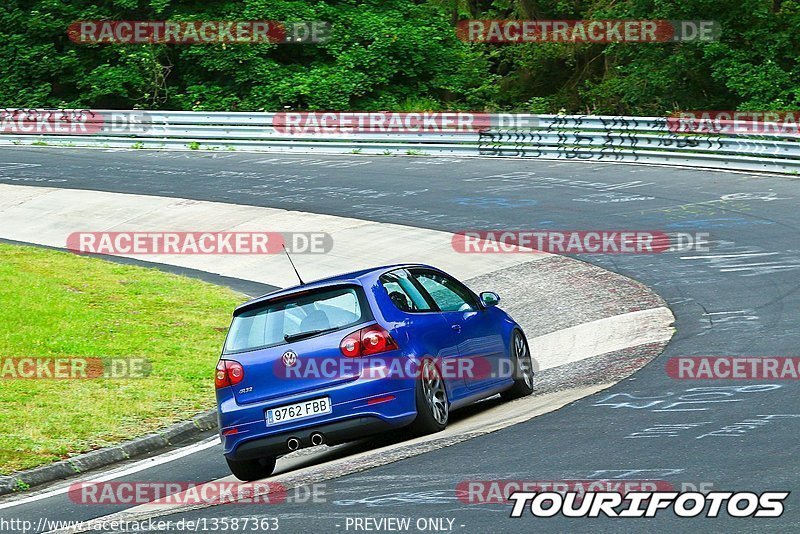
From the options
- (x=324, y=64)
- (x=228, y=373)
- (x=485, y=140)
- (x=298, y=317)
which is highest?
(x=324, y=64)

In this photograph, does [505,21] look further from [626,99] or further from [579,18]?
[626,99]

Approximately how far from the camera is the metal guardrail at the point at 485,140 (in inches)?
996

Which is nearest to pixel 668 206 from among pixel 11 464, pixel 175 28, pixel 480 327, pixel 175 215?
pixel 175 215

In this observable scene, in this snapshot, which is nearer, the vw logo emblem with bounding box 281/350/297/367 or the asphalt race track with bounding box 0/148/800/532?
the asphalt race track with bounding box 0/148/800/532

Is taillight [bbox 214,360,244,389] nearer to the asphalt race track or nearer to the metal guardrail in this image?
the asphalt race track

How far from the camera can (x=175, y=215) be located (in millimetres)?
25312

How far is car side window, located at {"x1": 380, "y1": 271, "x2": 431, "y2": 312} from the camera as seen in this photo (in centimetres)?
985

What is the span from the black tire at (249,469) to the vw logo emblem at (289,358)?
83cm

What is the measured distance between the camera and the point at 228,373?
9484 mm

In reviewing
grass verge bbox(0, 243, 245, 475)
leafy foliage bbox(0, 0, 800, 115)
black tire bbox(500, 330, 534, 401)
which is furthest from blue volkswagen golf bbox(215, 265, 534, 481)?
leafy foliage bbox(0, 0, 800, 115)

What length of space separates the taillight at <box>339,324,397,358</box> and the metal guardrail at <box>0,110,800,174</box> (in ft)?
54.7

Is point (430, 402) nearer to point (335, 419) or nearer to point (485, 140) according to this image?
point (335, 419)

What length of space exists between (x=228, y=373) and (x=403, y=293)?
160 cm

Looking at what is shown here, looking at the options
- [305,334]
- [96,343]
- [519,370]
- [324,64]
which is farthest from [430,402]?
[324,64]
